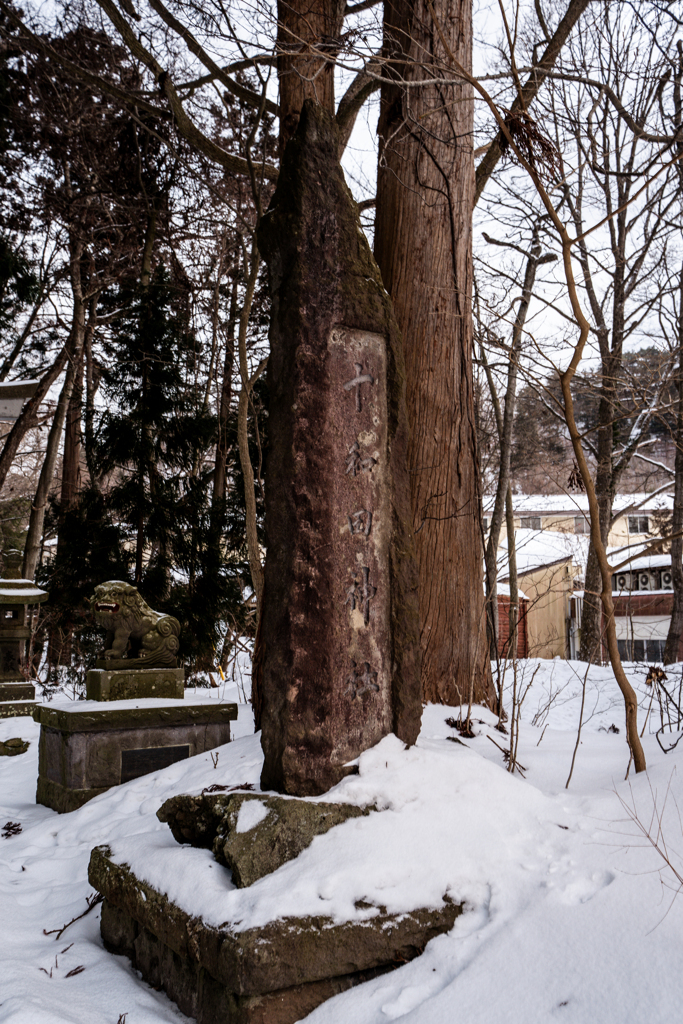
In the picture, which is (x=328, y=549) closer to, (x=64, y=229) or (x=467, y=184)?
(x=467, y=184)

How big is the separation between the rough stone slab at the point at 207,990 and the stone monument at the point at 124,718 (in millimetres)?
2534

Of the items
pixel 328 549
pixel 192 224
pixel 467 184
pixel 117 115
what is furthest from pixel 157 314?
pixel 328 549

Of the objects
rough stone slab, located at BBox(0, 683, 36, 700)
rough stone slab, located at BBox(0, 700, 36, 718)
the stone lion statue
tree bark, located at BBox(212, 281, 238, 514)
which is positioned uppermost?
tree bark, located at BBox(212, 281, 238, 514)

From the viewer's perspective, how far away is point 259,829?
272cm

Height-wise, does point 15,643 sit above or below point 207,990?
above

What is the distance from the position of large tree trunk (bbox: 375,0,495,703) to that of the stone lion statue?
2.65 metres

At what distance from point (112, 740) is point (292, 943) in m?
3.64

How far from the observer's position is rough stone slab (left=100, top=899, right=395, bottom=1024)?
2.33 meters

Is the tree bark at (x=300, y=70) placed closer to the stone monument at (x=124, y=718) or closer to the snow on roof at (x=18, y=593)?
the stone monument at (x=124, y=718)

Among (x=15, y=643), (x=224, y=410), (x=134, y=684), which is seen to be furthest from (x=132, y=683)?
(x=15, y=643)

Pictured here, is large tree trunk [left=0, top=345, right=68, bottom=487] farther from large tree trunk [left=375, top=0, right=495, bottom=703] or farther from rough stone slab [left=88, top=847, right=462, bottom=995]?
rough stone slab [left=88, top=847, right=462, bottom=995]

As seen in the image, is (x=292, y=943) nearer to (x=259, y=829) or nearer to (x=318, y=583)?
(x=259, y=829)

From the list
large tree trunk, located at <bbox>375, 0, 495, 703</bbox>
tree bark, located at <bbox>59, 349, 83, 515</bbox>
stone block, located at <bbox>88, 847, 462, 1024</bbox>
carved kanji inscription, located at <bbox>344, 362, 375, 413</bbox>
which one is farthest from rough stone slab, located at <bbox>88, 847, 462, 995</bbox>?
tree bark, located at <bbox>59, 349, 83, 515</bbox>

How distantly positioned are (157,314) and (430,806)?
9.72 m
